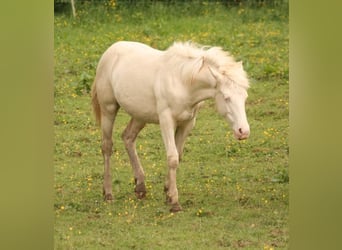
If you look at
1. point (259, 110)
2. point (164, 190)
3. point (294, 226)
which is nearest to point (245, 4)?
point (259, 110)

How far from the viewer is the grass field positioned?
6.35 m

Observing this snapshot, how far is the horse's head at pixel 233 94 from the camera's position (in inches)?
253

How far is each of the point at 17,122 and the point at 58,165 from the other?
694cm

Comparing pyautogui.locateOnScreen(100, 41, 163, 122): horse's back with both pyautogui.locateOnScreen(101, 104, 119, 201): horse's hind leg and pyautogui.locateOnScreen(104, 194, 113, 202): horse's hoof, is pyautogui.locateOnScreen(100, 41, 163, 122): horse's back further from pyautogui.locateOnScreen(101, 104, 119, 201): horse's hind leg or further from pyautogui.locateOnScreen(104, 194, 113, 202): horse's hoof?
pyautogui.locateOnScreen(104, 194, 113, 202): horse's hoof

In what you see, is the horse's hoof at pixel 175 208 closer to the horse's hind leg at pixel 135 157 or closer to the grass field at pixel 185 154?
the grass field at pixel 185 154

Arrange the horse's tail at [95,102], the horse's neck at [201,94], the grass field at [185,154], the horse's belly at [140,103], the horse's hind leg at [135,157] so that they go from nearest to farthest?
1. the grass field at [185,154]
2. the horse's neck at [201,94]
3. the horse's belly at [140,103]
4. the horse's hind leg at [135,157]
5. the horse's tail at [95,102]

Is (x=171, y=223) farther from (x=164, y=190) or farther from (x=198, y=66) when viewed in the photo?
(x=198, y=66)

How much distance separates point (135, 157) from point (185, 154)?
201 centimetres

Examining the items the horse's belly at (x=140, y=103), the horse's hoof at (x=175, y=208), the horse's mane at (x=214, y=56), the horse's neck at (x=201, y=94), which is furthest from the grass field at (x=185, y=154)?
the horse's mane at (x=214, y=56)

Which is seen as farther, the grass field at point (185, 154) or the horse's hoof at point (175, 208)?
the horse's hoof at point (175, 208)

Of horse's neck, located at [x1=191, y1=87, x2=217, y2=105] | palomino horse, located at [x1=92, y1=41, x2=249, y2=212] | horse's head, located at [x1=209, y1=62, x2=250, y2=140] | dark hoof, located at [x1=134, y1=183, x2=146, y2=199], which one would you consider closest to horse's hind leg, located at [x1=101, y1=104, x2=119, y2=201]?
palomino horse, located at [x1=92, y1=41, x2=249, y2=212]

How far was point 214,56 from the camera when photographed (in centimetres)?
669

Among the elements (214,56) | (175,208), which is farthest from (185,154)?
(214,56)

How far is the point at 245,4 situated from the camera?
15719 mm
